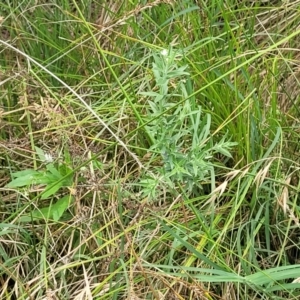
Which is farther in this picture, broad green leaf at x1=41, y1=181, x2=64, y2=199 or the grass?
broad green leaf at x1=41, y1=181, x2=64, y2=199

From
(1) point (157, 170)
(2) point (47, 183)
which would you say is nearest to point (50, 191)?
(2) point (47, 183)

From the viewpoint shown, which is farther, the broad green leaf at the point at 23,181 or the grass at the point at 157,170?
the broad green leaf at the point at 23,181

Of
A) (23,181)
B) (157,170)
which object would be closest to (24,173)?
(23,181)

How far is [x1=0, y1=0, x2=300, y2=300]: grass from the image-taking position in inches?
45.5

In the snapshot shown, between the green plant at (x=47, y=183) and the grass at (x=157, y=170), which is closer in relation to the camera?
the grass at (x=157, y=170)

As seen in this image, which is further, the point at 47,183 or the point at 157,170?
the point at 47,183

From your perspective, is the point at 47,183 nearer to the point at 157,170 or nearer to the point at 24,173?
the point at 24,173

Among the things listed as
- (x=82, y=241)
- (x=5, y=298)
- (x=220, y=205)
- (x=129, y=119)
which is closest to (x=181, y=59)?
(x=129, y=119)

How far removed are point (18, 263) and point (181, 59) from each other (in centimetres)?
56

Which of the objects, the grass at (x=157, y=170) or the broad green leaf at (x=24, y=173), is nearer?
the grass at (x=157, y=170)

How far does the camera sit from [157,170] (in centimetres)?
119

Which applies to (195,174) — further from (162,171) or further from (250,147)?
(250,147)

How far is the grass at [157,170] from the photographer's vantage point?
3.79 feet

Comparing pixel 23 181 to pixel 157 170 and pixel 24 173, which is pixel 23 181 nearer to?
pixel 24 173
